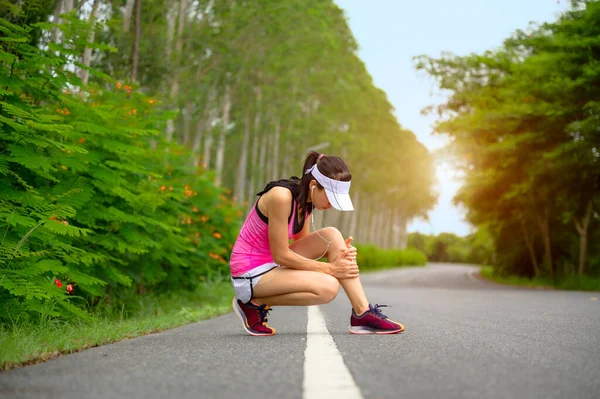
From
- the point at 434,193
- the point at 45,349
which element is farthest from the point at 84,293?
the point at 434,193

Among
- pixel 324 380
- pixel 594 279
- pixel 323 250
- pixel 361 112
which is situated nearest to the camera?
pixel 324 380

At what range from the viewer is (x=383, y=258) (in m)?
57.9

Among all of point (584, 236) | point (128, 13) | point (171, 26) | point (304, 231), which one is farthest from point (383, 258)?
point (304, 231)

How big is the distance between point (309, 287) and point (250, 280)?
0.55m

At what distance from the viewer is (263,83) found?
35.7 metres

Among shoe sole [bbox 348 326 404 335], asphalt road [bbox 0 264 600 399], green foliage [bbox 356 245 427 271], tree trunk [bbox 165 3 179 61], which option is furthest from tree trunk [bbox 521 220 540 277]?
shoe sole [bbox 348 326 404 335]

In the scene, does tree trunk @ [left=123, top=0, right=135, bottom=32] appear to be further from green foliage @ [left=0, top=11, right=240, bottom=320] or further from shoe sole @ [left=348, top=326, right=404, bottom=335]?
shoe sole @ [left=348, top=326, right=404, bottom=335]

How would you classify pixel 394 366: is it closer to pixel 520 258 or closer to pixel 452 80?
pixel 452 80

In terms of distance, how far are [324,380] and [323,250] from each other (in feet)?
8.27

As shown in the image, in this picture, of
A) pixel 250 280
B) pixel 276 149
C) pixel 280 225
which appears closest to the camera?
pixel 280 225

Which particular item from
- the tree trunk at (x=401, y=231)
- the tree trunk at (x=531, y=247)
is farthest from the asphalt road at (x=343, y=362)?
the tree trunk at (x=401, y=231)

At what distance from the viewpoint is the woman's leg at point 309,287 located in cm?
563

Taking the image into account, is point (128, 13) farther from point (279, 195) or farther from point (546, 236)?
point (546, 236)

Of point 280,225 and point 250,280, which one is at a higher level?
point 280,225
